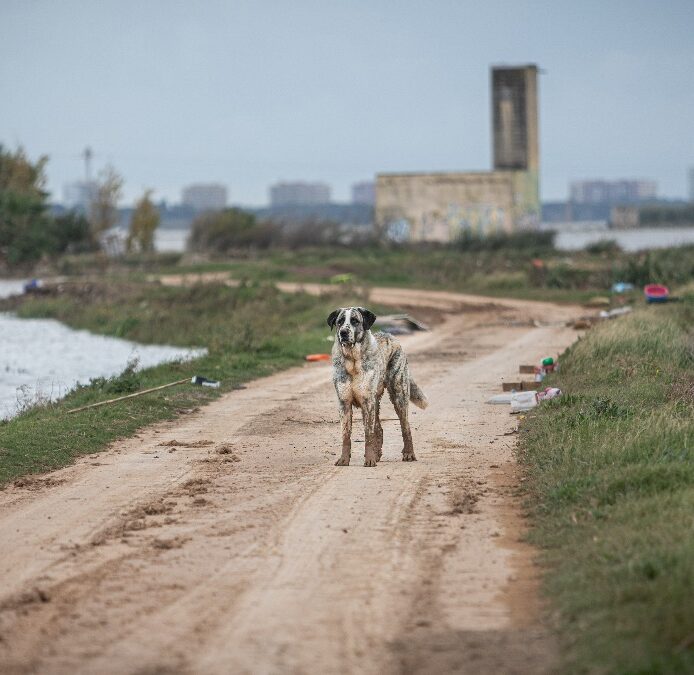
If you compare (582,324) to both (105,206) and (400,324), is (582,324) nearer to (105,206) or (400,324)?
(400,324)

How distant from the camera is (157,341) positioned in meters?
34.7

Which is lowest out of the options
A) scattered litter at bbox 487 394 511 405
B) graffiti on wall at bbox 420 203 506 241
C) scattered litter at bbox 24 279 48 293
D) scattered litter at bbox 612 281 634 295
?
scattered litter at bbox 487 394 511 405

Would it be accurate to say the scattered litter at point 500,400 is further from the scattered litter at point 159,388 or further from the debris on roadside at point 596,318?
the debris on roadside at point 596,318

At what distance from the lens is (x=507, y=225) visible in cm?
6769

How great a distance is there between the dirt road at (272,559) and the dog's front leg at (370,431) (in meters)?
0.20

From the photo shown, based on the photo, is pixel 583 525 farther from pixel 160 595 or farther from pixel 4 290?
pixel 4 290

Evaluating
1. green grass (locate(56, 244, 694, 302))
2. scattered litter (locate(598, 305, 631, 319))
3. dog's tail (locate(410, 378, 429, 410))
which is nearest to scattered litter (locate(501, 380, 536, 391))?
dog's tail (locate(410, 378, 429, 410))

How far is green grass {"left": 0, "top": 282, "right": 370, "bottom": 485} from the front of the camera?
48.5ft

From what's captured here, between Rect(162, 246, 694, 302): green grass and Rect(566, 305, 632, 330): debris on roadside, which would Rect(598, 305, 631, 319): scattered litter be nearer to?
Rect(566, 305, 632, 330): debris on roadside

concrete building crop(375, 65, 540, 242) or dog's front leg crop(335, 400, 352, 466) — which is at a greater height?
concrete building crop(375, 65, 540, 242)

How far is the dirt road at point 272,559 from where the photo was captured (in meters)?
7.11

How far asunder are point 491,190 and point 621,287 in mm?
28500

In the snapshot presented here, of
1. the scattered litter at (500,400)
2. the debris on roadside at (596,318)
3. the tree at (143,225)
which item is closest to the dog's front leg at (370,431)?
the scattered litter at (500,400)

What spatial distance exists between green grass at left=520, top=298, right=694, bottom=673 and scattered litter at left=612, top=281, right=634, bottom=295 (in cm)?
2115
